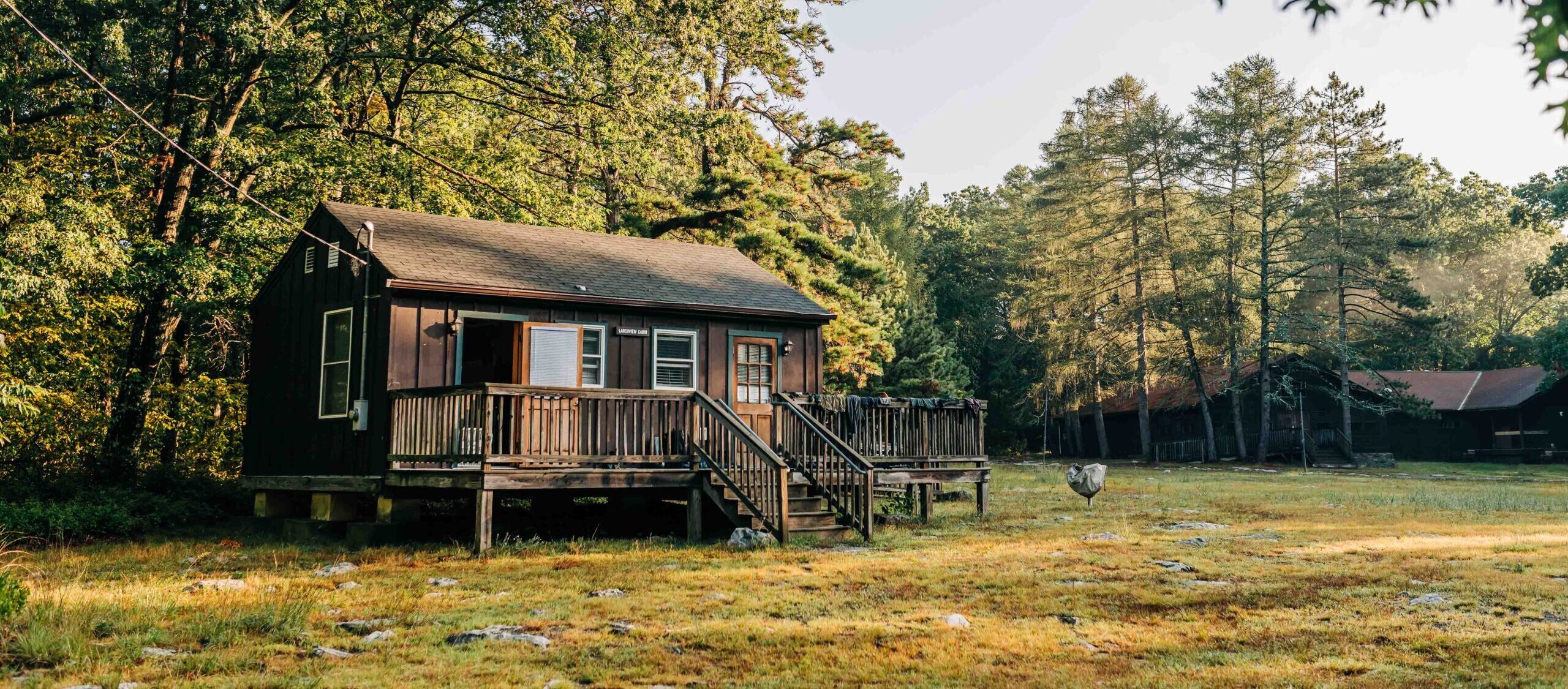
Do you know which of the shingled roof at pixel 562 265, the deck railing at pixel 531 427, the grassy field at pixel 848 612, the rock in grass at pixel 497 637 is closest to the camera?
the grassy field at pixel 848 612

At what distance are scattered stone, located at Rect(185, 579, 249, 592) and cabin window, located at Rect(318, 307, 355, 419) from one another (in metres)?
5.30

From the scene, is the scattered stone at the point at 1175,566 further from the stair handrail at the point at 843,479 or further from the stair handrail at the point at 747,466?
the stair handrail at the point at 747,466

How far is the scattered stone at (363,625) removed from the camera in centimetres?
804

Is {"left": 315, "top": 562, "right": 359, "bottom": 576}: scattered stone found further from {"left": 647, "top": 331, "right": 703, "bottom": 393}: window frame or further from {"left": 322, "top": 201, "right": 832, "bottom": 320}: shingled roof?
{"left": 647, "top": 331, "right": 703, "bottom": 393}: window frame

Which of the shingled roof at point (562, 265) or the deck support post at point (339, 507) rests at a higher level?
the shingled roof at point (562, 265)

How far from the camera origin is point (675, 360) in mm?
17062

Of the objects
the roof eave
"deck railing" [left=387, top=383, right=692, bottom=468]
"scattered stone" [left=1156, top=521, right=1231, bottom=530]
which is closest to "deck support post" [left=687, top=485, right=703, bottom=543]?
"deck railing" [left=387, top=383, right=692, bottom=468]

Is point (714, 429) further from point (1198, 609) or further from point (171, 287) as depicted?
point (171, 287)

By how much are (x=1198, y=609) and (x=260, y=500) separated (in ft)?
46.1

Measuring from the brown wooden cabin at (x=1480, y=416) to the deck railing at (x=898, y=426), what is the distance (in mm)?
31837

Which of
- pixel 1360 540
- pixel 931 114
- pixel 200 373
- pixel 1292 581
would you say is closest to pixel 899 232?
pixel 931 114

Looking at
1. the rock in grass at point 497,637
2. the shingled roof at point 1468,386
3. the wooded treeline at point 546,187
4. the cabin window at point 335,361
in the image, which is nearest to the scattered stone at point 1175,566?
the rock in grass at point 497,637

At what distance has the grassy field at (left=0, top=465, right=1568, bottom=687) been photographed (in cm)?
681

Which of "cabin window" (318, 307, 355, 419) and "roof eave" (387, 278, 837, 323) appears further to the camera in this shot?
"cabin window" (318, 307, 355, 419)
